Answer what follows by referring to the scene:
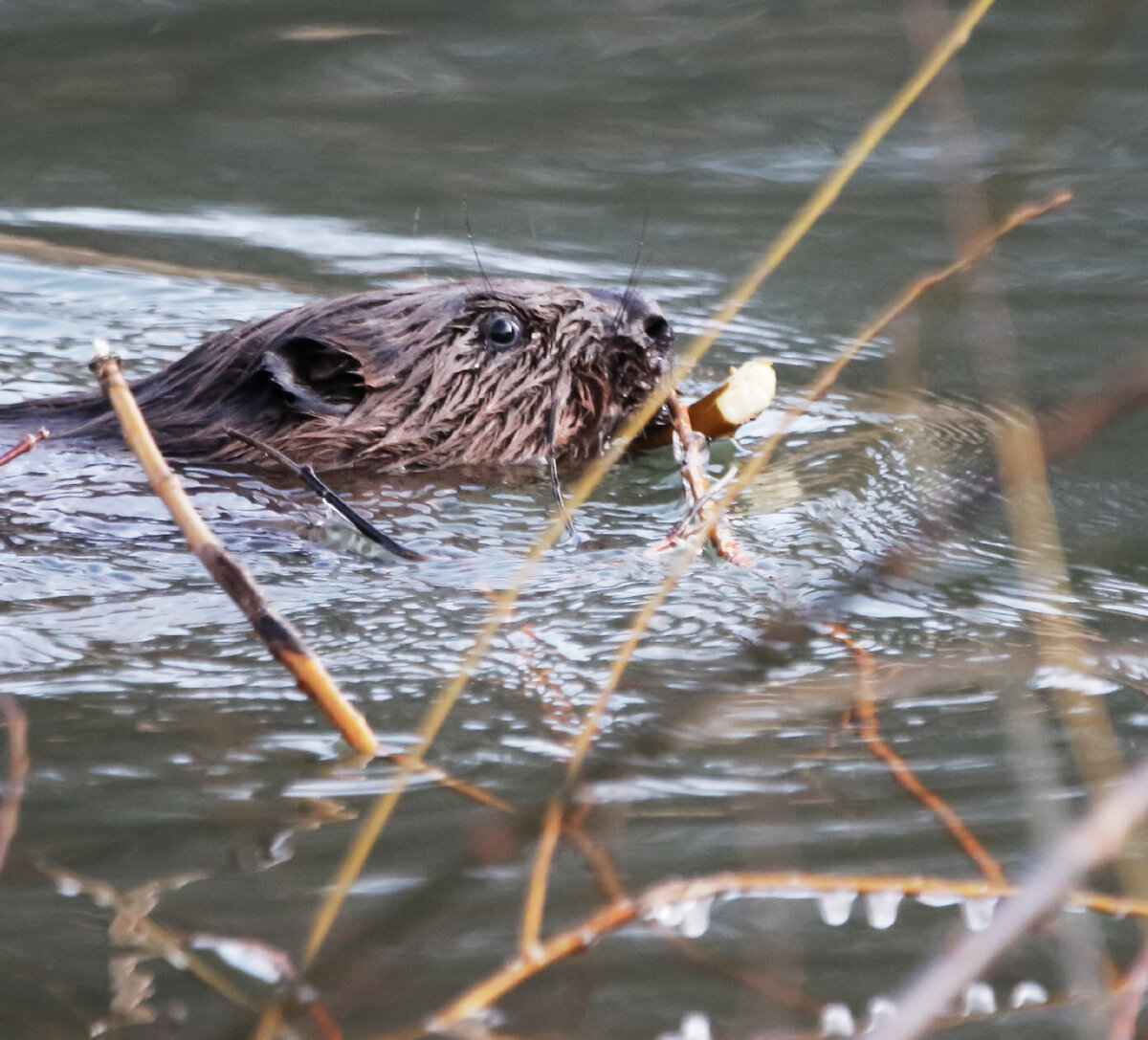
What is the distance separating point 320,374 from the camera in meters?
3.82

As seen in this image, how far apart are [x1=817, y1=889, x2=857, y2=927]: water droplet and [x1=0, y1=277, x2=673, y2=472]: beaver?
6.46ft

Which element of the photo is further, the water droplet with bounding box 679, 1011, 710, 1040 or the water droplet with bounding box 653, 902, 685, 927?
the water droplet with bounding box 653, 902, 685, 927

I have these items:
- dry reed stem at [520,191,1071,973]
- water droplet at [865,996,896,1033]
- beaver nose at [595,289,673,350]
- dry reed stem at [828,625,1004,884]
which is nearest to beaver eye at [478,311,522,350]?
beaver nose at [595,289,673,350]

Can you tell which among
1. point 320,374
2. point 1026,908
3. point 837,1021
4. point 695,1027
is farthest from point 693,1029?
point 320,374

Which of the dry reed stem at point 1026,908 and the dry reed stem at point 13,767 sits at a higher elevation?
the dry reed stem at point 1026,908

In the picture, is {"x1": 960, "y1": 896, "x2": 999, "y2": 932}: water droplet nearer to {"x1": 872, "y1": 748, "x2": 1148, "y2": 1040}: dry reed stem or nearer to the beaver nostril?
{"x1": 872, "y1": 748, "x2": 1148, "y2": 1040}: dry reed stem

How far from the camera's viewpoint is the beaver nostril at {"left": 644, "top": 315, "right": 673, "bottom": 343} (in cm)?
390

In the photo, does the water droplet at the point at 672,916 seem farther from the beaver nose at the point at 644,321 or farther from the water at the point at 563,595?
the beaver nose at the point at 644,321

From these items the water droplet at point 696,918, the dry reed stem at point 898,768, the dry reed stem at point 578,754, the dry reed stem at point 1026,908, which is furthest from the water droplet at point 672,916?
the dry reed stem at point 1026,908

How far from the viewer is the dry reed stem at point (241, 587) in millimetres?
1718

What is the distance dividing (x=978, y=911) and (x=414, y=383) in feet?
7.54

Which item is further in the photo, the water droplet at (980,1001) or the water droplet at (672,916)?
the water droplet at (672,916)

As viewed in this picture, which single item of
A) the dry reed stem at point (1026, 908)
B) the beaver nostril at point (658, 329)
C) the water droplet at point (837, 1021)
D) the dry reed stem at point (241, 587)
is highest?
the dry reed stem at point (1026, 908)

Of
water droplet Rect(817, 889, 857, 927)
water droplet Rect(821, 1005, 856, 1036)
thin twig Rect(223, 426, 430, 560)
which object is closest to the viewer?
water droplet Rect(821, 1005, 856, 1036)
